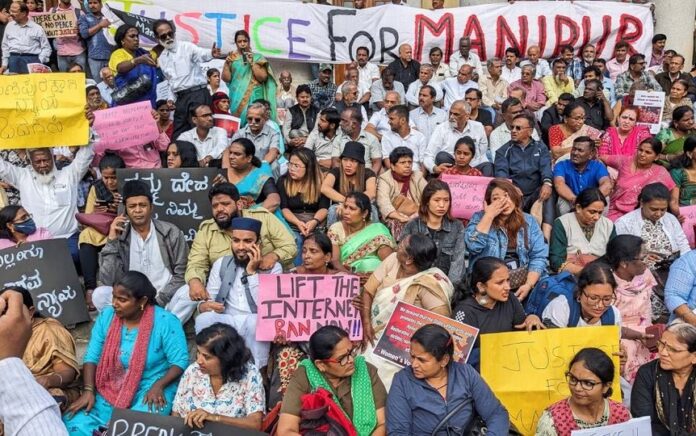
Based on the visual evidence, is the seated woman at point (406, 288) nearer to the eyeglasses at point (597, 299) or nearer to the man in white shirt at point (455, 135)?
the eyeglasses at point (597, 299)

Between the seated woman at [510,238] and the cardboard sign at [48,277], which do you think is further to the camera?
the cardboard sign at [48,277]

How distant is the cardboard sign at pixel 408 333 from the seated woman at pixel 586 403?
0.71 metres

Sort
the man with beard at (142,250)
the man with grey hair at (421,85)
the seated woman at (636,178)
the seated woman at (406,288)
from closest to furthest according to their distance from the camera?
1. the seated woman at (406,288)
2. the man with beard at (142,250)
3. the seated woman at (636,178)
4. the man with grey hair at (421,85)

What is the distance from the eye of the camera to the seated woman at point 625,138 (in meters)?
9.15

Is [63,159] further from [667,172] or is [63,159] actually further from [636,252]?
[667,172]

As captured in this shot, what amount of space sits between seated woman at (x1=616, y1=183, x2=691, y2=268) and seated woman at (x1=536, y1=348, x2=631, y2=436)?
2.55 meters

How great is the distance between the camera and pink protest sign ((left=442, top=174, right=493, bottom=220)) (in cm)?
744

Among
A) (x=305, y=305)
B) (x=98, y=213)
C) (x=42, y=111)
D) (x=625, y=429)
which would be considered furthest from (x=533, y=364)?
(x=42, y=111)

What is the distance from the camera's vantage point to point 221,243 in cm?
660

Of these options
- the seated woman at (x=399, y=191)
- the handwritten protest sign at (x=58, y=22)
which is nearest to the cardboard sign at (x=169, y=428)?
the seated woman at (x=399, y=191)

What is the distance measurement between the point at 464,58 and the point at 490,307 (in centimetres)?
816

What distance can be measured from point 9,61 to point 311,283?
712 cm

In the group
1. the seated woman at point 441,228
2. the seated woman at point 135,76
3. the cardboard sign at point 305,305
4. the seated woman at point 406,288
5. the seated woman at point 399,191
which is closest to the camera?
the seated woman at point 406,288

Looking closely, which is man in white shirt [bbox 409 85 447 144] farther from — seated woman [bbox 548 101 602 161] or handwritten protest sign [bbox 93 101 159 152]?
handwritten protest sign [bbox 93 101 159 152]
